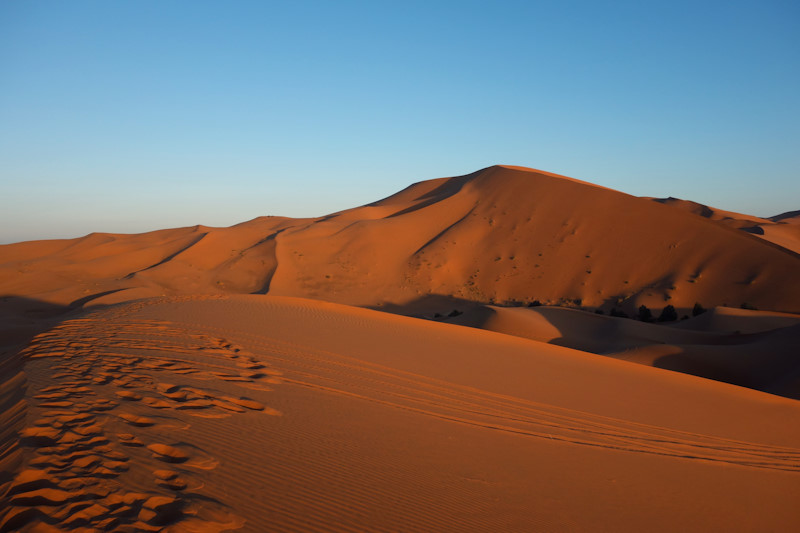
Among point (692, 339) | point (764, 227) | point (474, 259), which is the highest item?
point (764, 227)

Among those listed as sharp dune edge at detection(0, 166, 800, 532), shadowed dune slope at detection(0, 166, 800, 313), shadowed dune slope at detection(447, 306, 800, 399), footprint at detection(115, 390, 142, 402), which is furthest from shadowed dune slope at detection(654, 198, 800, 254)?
footprint at detection(115, 390, 142, 402)

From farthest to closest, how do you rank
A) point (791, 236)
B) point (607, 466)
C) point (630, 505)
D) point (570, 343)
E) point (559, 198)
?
point (791, 236), point (559, 198), point (570, 343), point (607, 466), point (630, 505)

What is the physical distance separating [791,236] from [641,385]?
184 feet

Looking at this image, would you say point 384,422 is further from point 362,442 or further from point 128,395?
point 128,395

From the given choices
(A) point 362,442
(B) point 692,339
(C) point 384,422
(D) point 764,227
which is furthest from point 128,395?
(D) point 764,227

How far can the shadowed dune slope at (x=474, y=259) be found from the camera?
2709 centimetres

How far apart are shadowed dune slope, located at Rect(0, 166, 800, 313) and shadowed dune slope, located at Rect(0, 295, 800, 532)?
Result: 19469mm

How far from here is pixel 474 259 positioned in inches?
1342

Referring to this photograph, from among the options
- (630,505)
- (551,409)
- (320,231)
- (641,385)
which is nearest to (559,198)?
(320,231)

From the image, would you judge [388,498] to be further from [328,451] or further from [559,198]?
[559,198]

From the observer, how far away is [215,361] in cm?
→ 735

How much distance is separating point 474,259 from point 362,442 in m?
29.8

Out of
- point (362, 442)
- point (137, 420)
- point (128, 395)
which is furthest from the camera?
point (128, 395)

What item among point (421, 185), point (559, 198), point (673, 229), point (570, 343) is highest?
point (421, 185)
